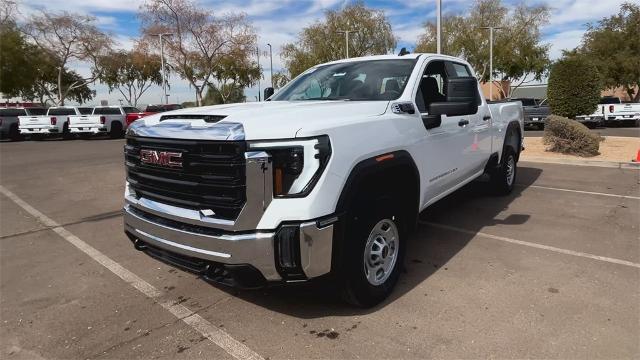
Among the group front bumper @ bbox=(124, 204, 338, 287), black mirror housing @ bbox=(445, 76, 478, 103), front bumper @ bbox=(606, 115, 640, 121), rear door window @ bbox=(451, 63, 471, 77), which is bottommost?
front bumper @ bbox=(124, 204, 338, 287)

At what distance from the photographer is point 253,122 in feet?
9.78

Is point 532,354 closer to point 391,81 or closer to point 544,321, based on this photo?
point 544,321

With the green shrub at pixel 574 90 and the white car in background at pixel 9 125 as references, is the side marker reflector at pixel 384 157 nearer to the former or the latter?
the green shrub at pixel 574 90

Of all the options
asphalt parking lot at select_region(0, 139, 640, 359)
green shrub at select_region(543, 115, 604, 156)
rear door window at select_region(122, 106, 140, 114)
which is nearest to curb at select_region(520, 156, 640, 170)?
green shrub at select_region(543, 115, 604, 156)

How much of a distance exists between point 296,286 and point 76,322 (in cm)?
177

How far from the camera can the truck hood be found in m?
2.90

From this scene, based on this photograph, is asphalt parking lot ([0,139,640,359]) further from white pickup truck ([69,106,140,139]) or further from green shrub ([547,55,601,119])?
white pickup truck ([69,106,140,139])

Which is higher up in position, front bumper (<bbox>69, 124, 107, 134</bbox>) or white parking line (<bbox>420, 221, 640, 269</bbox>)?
front bumper (<bbox>69, 124, 107, 134</bbox>)

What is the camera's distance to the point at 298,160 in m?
2.90

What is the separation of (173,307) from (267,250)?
133 cm

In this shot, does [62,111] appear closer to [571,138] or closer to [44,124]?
[44,124]

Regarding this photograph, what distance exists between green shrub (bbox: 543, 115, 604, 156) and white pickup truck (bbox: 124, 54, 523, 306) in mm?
8348

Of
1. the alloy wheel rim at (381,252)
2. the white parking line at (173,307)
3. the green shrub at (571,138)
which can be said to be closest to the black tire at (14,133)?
the white parking line at (173,307)

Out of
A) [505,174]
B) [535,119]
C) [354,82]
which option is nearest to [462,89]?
[354,82]
